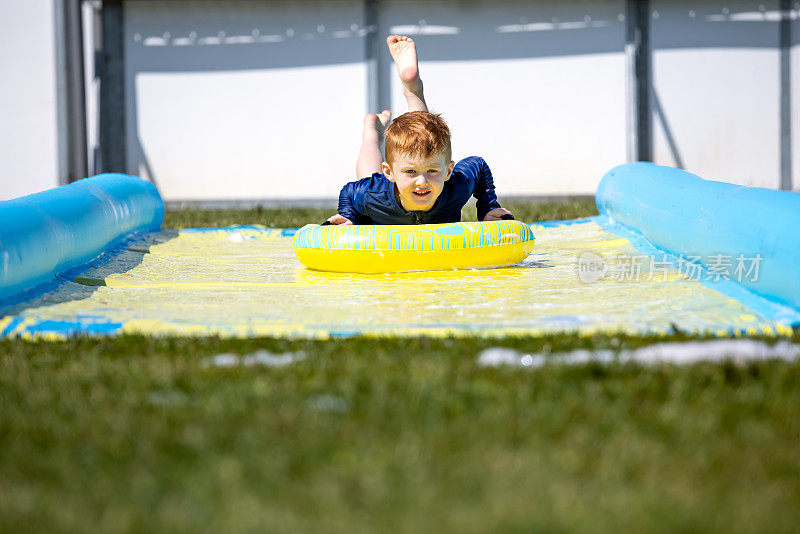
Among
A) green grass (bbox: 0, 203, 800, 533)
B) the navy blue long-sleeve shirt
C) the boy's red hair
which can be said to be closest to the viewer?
green grass (bbox: 0, 203, 800, 533)

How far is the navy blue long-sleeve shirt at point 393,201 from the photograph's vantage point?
4.14m

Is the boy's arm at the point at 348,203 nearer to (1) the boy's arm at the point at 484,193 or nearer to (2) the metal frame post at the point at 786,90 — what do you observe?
(1) the boy's arm at the point at 484,193

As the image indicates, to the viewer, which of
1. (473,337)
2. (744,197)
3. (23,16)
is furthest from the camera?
(23,16)

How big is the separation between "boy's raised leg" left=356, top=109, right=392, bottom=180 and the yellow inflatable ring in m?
0.90

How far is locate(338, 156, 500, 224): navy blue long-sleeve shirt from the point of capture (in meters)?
4.14

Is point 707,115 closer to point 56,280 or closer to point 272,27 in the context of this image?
point 272,27

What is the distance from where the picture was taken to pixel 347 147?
8969mm

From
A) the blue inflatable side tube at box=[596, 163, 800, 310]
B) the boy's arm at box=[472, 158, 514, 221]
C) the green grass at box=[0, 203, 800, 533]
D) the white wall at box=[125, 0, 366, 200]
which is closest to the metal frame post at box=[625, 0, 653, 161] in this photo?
the white wall at box=[125, 0, 366, 200]

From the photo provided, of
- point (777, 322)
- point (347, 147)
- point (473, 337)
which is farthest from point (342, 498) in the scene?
point (347, 147)

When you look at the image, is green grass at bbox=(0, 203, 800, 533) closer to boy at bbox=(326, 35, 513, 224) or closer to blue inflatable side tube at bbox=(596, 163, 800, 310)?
blue inflatable side tube at bbox=(596, 163, 800, 310)

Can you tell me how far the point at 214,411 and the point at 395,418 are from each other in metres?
0.35

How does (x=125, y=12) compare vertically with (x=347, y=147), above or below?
above

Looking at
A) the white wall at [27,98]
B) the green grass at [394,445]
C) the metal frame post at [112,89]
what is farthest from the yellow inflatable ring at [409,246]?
the metal frame post at [112,89]

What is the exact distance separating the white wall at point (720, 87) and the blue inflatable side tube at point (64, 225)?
5385 mm
